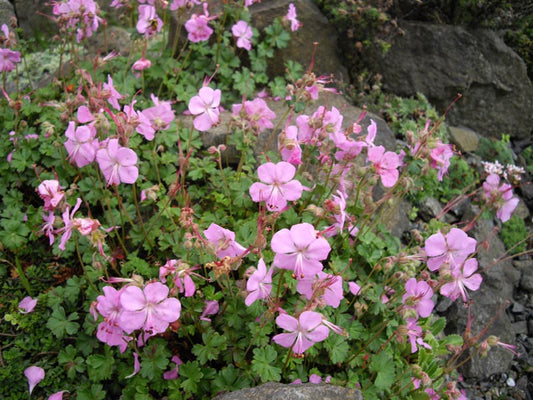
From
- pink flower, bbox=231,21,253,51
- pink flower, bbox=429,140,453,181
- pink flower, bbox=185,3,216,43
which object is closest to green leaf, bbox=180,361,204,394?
pink flower, bbox=429,140,453,181

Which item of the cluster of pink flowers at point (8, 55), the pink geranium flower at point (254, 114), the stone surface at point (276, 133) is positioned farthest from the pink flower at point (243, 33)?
the cluster of pink flowers at point (8, 55)

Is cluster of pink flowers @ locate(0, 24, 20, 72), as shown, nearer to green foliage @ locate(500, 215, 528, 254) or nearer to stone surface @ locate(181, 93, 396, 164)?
stone surface @ locate(181, 93, 396, 164)

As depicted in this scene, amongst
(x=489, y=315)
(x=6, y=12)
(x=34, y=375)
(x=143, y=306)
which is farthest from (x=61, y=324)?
(x=6, y=12)

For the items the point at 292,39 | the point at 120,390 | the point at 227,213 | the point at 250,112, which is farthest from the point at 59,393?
the point at 292,39

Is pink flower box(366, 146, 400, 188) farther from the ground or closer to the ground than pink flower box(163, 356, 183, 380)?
farther from the ground

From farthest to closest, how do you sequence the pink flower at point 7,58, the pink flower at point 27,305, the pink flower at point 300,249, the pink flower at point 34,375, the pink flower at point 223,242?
the pink flower at point 7,58, the pink flower at point 27,305, the pink flower at point 34,375, the pink flower at point 223,242, the pink flower at point 300,249

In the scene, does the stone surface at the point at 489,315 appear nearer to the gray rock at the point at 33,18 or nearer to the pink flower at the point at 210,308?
the pink flower at the point at 210,308

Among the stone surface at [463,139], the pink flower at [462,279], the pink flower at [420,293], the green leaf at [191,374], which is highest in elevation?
the pink flower at [462,279]
